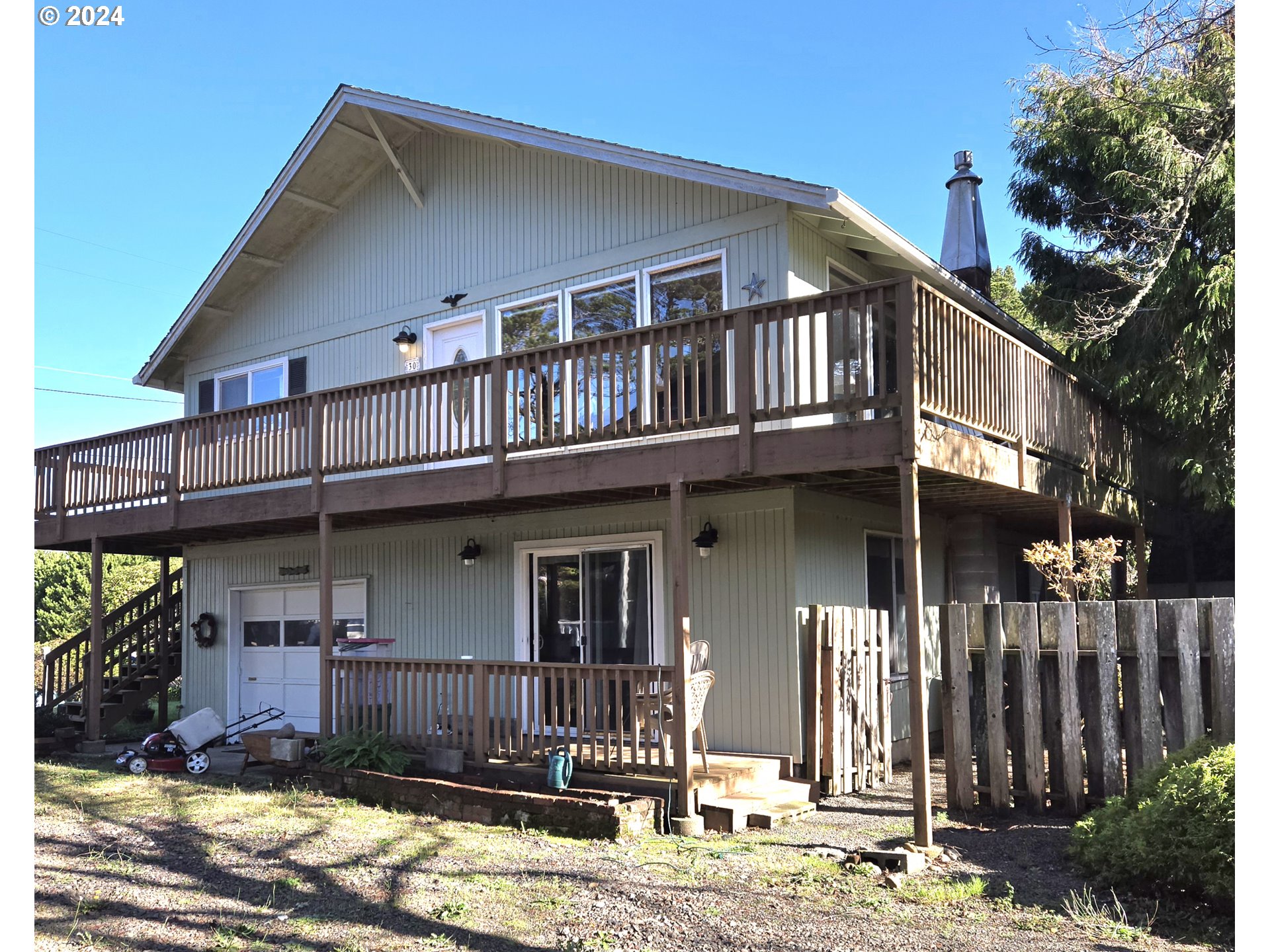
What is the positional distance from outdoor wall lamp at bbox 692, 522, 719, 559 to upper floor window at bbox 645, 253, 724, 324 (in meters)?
2.25

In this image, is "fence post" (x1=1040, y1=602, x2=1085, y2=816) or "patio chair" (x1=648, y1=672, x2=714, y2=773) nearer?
"fence post" (x1=1040, y1=602, x2=1085, y2=816)

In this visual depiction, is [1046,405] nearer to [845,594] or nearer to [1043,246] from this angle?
[845,594]

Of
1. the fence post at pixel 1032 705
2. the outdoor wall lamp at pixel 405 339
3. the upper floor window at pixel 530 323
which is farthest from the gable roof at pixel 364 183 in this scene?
the fence post at pixel 1032 705

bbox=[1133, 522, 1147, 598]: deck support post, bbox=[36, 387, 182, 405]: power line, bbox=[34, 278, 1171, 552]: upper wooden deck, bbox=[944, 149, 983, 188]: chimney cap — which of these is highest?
bbox=[944, 149, 983, 188]: chimney cap

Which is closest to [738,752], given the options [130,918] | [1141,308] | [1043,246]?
[130,918]

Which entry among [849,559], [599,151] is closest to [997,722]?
[849,559]

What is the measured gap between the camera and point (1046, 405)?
11.0m

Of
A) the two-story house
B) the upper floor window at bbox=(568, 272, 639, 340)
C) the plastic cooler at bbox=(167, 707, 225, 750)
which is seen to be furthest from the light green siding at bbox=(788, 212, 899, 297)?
the plastic cooler at bbox=(167, 707, 225, 750)

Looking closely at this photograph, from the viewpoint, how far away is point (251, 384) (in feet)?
51.6

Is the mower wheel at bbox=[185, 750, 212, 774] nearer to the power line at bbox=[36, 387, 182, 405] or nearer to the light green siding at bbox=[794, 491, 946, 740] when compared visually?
the light green siding at bbox=[794, 491, 946, 740]

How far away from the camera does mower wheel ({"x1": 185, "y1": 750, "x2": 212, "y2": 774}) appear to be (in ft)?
37.0

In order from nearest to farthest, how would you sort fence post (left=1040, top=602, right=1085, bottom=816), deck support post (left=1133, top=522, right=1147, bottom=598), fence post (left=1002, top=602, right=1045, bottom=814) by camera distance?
fence post (left=1040, top=602, right=1085, bottom=816)
fence post (left=1002, top=602, right=1045, bottom=814)
deck support post (left=1133, top=522, right=1147, bottom=598)

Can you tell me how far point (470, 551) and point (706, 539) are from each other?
10.7ft

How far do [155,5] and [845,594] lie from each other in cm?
1182
